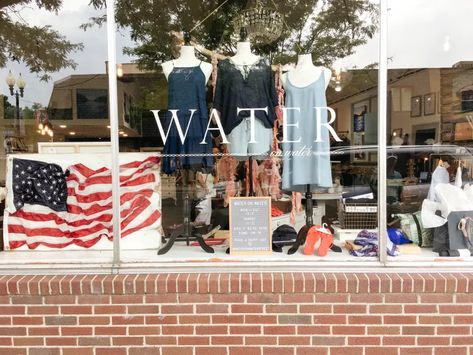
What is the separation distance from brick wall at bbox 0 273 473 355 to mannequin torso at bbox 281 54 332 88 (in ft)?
5.08

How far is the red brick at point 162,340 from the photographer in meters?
3.03

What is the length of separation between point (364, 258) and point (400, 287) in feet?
1.07

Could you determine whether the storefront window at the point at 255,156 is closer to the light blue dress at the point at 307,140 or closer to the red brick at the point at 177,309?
the light blue dress at the point at 307,140

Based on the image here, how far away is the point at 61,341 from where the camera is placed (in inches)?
120

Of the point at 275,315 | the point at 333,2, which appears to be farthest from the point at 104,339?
the point at 333,2

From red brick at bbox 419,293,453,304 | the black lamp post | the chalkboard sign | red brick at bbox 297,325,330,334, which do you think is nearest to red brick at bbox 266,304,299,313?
red brick at bbox 297,325,330,334

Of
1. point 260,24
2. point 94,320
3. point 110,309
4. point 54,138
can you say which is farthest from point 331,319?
point 54,138

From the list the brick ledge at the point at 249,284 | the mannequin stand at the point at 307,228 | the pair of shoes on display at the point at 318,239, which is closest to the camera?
the brick ledge at the point at 249,284

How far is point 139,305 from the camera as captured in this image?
302cm

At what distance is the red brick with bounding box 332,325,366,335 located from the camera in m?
2.99

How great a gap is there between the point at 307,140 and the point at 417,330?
1605 millimetres

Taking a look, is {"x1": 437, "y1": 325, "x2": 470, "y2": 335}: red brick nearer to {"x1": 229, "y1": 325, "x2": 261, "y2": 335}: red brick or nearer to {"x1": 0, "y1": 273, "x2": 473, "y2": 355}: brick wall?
{"x1": 0, "y1": 273, "x2": 473, "y2": 355}: brick wall

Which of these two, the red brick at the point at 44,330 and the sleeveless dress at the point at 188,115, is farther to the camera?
the sleeveless dress at the point at 188,115

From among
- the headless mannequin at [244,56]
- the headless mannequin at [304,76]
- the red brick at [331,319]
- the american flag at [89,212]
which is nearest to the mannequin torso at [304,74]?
the headless mannequin at [304,76]
